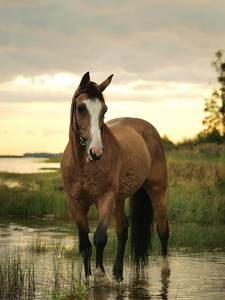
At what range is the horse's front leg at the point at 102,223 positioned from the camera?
5727 mm

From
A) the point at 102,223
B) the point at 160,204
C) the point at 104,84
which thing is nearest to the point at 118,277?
the point at 102,223

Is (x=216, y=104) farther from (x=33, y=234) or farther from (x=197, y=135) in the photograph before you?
(x=33, y=234)

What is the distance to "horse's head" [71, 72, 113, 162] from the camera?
5.26 metres

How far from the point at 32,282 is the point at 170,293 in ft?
5.63

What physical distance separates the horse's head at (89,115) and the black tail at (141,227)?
257cm

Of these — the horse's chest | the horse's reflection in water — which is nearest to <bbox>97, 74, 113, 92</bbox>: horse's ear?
the horse's chest

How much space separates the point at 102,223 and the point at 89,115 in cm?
128

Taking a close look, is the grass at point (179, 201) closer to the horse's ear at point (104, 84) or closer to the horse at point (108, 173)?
the horse at point (108, 173)

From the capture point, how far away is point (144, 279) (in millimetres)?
6945

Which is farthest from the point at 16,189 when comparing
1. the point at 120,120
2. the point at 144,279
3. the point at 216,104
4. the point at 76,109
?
the point at 216,104

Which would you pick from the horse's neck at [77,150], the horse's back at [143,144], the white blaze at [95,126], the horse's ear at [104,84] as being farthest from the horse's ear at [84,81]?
the horse's back at [143,144]

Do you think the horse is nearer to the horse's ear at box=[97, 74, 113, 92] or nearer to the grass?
the horse's ear at box=[97, 74, 113, 92]

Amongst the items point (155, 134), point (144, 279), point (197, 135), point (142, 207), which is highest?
point (197, 135)

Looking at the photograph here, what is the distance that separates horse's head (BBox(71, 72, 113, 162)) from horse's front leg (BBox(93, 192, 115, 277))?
75cm
